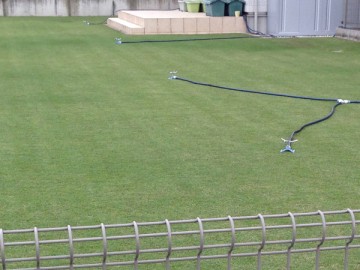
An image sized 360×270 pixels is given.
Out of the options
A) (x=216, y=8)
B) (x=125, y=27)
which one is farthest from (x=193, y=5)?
(x=125, y=27)

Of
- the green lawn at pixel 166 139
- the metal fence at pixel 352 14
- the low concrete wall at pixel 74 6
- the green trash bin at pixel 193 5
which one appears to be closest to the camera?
the green lawn at pixel 166 139

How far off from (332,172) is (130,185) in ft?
5.76

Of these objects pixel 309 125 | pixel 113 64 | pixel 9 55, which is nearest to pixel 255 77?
pixel 113 64

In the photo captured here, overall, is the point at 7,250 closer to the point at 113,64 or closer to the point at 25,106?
the point at 25,106

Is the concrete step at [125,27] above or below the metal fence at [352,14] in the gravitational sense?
below

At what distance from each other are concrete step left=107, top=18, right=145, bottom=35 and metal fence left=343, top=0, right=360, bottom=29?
4959 millimetres

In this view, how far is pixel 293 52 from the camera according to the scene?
15.9 metres

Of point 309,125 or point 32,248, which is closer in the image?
point 32,248

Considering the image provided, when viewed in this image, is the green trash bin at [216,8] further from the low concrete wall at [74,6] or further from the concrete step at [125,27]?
the low concrete wall at [74,6]

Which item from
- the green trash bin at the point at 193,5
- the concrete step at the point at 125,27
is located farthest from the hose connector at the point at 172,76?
the green trash bin at the point at 193,5

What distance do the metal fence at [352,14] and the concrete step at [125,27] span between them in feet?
16.3

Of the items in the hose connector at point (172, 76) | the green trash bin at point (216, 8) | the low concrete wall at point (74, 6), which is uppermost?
the green trash bin at point (216, 8)

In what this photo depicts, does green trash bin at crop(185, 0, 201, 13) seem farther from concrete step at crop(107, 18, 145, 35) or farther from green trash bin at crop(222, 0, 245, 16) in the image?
concrete step at crop(107, 18, 145, 35)

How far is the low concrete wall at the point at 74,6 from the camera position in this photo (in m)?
24.9
